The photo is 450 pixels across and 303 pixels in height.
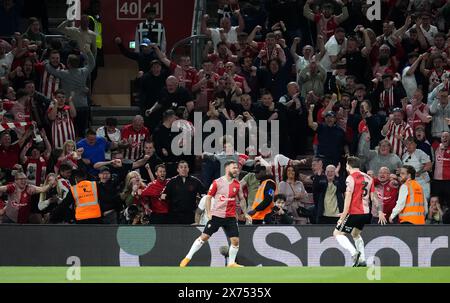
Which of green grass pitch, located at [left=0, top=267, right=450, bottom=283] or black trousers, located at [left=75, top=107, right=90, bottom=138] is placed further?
black trousers, located at [left=75, top=107, right=90, bottom=138]

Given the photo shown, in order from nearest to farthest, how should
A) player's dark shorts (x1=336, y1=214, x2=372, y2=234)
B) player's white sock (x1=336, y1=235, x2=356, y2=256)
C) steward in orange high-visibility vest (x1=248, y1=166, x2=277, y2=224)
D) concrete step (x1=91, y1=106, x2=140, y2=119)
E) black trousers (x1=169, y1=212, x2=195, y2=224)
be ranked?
1. player's white sock (x1=336, y1=235, x2=356, y2=256)
2. player's dark shorts (x1=336, y1=214, x2=372, y2=234)
3. steward in orange high-visibility vest (x1=248, y1=166, x2=277, y2=224)
4. black trousers (x1=169, y1=212, x2=195, y2=224)
5. concrete step (x1=91, y1=106, x2=140, y2=119)

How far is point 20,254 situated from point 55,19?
340 inches

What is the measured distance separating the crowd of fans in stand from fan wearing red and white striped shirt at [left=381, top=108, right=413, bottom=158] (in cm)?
2

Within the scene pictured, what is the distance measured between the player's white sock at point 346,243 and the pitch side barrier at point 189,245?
2.41 feet

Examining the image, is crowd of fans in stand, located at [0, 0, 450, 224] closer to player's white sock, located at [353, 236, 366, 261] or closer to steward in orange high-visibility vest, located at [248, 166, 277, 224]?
steward in orange high-visibility vest, located at [248, 166, 277, 224]

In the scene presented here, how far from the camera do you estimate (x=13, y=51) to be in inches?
848

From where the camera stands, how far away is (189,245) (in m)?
18.4

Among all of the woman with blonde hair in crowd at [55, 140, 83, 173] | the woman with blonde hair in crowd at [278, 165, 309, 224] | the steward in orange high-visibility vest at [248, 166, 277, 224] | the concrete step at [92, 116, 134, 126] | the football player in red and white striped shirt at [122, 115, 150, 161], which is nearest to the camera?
the steward in orange high-visibility vest at [248, 166, 277, 224]

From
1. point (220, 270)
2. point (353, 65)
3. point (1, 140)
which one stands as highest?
point (353, 65)

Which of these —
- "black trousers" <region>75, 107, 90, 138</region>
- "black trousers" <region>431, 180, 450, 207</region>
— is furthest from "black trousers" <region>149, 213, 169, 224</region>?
"black trousers" <region>431, 180, 450, 207</region>

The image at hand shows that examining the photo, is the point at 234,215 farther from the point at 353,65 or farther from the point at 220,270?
the point at 353,65

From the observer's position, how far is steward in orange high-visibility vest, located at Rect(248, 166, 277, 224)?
743 inches

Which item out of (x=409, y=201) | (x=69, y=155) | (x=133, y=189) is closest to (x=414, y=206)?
(x=409, y=201)

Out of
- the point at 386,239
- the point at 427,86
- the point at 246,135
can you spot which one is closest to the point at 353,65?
the point at 427,86
